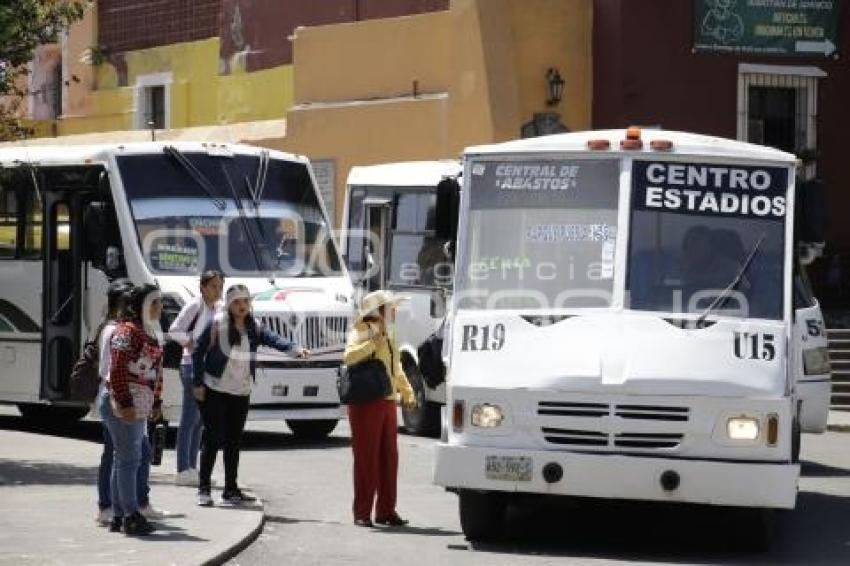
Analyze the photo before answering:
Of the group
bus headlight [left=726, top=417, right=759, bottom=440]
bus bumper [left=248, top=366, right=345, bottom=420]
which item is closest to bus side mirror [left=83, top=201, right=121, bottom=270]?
bus bumper [left=248, top=366, right=345, bottom=420]

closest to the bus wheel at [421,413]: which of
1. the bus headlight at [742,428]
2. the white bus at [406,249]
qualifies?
the white bus at [406,249]

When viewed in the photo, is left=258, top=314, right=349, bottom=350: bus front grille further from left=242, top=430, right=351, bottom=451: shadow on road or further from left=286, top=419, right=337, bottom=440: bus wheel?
left=286, top=419, right=337, bottom=440: bus wheel

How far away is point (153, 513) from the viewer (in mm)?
14195

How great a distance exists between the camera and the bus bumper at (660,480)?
12.9 meters

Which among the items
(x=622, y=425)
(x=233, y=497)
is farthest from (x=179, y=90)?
(x=622, y=425)

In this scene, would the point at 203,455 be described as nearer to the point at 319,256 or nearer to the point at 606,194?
the point at 606,194

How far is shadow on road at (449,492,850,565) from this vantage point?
13570 mm

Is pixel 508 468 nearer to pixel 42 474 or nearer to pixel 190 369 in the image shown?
pixel 190 369

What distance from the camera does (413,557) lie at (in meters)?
13.3

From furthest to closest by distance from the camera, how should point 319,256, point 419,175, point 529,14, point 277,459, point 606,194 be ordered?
1. point 529,14
2. point 419,175
3. point 319,256
4. point 277,459
5. point 606,194

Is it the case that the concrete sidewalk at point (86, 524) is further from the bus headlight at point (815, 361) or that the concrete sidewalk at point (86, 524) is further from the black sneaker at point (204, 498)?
the bus headlight at point (815, 361)

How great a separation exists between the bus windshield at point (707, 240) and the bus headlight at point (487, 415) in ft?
3.94

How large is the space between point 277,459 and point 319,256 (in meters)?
2.68

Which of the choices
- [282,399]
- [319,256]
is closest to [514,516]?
[282,399]
